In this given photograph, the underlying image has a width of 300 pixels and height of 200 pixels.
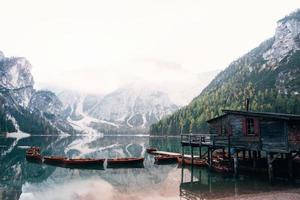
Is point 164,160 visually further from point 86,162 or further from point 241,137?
point 241,137

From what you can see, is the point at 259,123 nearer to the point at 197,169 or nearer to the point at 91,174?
the point at 197,169

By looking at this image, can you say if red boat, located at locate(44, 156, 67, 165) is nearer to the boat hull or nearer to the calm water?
the calm water

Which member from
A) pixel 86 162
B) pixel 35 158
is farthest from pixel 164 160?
pixel 35 158

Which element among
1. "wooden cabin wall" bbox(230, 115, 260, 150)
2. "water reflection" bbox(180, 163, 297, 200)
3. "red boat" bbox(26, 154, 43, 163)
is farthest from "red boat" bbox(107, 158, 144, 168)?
"wooden cabin wall" bbox(230, 115, 260, 150)

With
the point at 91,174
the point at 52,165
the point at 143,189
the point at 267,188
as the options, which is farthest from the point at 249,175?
the point at 52,165

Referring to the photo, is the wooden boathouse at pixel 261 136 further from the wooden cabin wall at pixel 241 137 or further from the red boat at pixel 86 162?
the red boat at pixel 86 162

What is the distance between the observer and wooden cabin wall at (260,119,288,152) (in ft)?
124

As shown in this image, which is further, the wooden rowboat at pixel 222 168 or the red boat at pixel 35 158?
the red boat at pixel 35 158

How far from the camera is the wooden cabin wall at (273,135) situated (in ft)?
124

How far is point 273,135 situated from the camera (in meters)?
39.1

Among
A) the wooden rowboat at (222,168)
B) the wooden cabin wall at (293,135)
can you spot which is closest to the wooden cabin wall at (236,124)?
the wooden rowboat at (222,168)

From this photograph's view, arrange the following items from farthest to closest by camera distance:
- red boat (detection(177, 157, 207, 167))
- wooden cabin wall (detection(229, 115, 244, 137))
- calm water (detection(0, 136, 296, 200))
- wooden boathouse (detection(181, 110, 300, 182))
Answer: red boat (detection(177, 157, 207, 167)) → wooden cabin wall (detection(229, 115, 244, 137)) → wooden boathouse (detection(181, 110, 300, 182)) → calm water (detection(0, 136, 296, 200))

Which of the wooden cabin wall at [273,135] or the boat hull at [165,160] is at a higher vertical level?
the wooden cabin wall at [273,135]

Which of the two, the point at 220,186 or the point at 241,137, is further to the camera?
the point at 241,137
